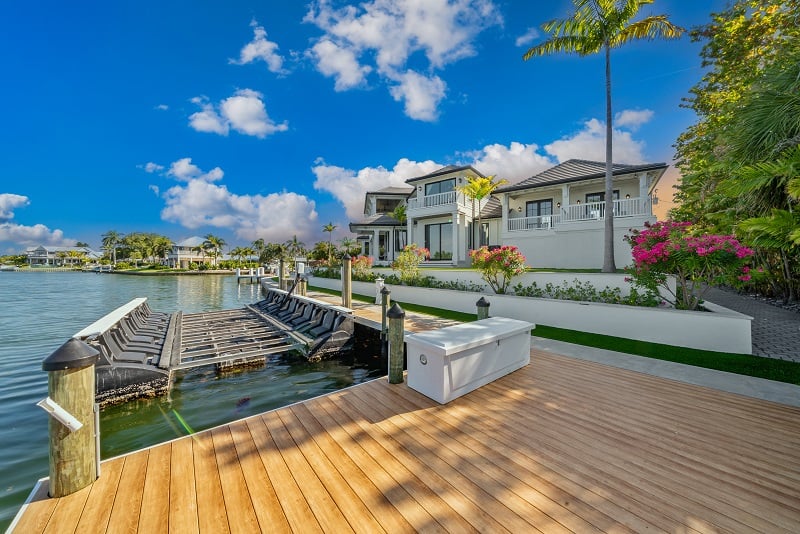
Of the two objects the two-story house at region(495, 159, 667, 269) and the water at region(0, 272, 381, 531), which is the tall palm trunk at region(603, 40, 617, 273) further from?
the water at region(0, 272, 381, 531)

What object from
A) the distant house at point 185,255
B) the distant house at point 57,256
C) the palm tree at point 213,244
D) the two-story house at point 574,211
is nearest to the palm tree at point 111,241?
the distant house at point 57,256

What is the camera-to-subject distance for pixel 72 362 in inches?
95.3

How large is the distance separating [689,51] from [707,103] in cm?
246

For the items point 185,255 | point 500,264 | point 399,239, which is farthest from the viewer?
point 185,255

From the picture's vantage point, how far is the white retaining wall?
255 inches

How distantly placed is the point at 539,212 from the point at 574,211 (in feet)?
8.36

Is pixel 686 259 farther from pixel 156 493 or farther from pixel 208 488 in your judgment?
pixel 156 493

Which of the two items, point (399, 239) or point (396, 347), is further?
point (399, 239)

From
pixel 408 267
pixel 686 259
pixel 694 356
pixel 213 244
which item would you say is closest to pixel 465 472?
pixel 694 356

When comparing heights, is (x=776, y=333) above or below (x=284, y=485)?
below

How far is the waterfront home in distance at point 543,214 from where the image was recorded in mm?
14594

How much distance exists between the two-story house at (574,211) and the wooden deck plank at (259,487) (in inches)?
641

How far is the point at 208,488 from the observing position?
2561 mm

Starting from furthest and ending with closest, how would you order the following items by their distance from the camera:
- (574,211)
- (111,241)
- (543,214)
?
(111,241) → (543,214) → (574,211)
